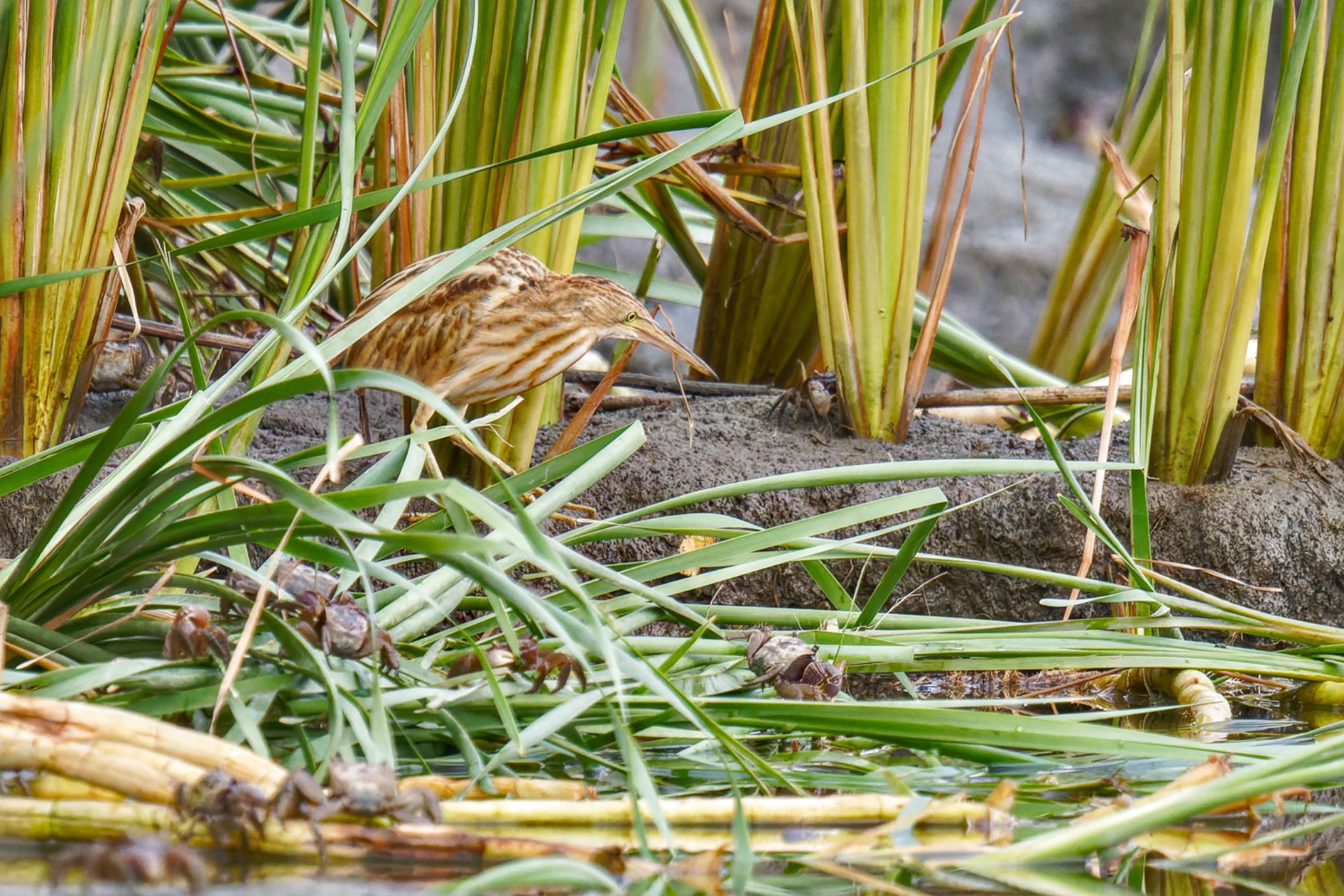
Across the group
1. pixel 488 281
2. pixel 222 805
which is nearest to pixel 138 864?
pixel 222 805

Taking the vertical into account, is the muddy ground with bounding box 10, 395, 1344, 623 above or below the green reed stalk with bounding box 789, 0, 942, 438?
below

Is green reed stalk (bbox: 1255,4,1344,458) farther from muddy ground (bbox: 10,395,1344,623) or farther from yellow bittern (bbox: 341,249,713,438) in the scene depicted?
yellow bittern (bbox: 341,249,713,438)

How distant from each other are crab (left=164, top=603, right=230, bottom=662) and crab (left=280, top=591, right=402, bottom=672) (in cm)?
6

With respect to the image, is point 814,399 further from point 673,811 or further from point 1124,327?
point 673,811

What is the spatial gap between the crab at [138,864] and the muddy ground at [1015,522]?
3.34ft

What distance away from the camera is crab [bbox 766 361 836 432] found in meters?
2.05

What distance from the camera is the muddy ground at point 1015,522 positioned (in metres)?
1.86

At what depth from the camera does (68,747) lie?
2.98ft

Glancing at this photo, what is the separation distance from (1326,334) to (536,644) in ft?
4.52

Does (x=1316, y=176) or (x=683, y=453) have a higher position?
(x=1316, y=176)

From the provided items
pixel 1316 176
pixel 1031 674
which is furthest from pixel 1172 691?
pixel 1316 176

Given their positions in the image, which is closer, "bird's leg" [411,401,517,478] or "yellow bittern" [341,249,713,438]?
"bird's leg" [411,401,517,478]

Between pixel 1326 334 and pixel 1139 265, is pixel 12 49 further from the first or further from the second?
pixel 1326 334

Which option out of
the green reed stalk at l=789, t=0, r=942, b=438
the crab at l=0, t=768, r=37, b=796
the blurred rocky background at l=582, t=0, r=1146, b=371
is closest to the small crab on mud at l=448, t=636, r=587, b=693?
the crab at l=0, t=768, r=37, b=796
